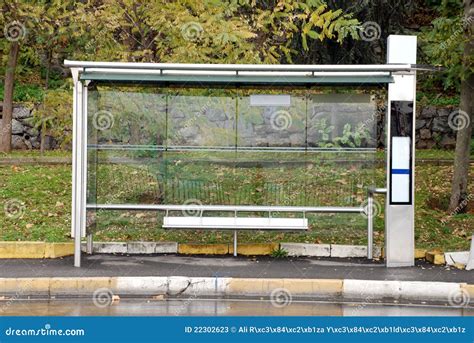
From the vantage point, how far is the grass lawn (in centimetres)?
1480

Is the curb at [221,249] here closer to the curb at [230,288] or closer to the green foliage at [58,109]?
the curb at [230,288]

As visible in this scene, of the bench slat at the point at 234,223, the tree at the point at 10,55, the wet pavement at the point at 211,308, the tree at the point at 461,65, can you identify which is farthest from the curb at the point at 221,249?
the tree at the point at 10,55

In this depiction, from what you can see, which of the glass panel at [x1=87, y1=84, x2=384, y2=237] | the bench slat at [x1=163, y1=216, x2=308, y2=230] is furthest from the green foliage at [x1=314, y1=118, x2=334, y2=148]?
the bench slat at [x1=163, y1=216, x2=308, y2=230]

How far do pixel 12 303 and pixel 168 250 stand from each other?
3.76 meters

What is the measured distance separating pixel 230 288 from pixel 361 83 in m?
3.65

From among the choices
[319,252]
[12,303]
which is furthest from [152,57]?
[12,303]

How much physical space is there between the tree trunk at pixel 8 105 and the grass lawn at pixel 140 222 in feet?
9.85

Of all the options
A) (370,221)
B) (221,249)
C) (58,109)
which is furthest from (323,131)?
(58,109)

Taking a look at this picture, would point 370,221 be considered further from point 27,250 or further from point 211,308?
point 27,250

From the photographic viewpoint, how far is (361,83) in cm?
1392

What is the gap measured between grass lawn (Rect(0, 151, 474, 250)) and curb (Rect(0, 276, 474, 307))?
243 centimetres

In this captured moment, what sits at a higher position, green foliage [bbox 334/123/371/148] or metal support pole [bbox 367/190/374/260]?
green foliage [bbox 334/123/371/148]

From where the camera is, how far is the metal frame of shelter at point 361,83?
44.0 ft

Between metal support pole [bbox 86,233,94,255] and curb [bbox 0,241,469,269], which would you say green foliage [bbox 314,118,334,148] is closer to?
curb [bbox 0,241,469,269]
